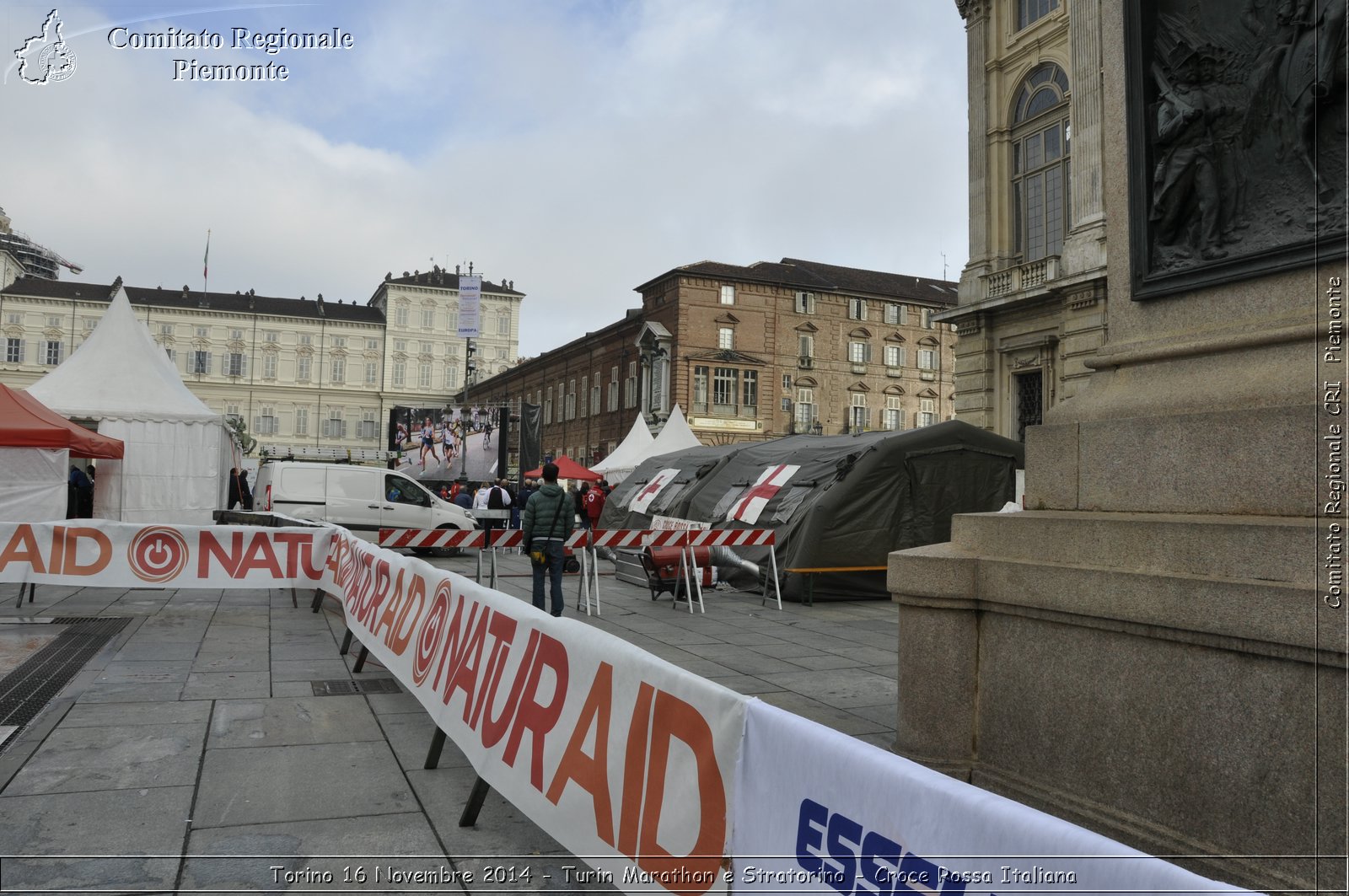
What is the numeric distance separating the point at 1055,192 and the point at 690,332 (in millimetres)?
29805

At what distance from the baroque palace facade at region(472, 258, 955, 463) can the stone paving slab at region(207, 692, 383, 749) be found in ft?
153

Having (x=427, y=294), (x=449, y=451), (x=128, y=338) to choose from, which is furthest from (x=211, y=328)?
(x=128, y=338)

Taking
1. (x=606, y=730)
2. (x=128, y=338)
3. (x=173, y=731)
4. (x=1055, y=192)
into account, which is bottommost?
(x=173, y=731)

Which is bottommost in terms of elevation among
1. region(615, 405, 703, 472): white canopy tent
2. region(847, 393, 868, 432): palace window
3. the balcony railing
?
region(615, 405, 703, 472): white canopy tent

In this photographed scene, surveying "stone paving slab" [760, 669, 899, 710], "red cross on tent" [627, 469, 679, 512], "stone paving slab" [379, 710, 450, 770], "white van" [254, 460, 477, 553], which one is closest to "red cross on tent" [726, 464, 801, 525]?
"red cross on tent" [627, 469, 679, 512]

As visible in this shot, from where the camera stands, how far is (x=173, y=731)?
5.75m

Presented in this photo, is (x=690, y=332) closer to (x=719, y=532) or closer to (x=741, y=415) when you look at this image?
(x=741, y=415)

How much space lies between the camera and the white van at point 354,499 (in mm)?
19922

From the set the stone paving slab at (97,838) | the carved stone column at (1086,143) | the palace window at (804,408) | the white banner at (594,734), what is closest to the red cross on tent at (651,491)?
the carved stone column at (1086,143)

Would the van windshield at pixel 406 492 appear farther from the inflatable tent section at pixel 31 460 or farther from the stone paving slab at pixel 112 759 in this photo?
the stone paving slab at pixel 112 759

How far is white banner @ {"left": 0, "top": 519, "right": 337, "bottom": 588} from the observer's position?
35.8 feet

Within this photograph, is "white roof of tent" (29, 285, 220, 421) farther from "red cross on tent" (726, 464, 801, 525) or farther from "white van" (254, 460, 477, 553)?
"red cross on tent" (726, 464, 801, 525)

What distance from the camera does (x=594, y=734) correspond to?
3.42m

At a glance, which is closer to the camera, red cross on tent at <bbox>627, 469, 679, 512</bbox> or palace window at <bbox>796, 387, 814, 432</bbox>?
red cross on tent at <bbox>627, 469, 679, 512</bbox>
